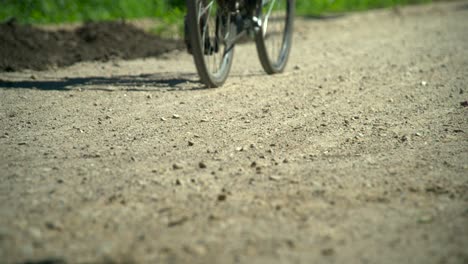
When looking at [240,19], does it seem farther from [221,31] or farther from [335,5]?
[335,5]

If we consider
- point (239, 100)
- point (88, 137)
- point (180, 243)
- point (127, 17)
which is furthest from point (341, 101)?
point (127, 17)

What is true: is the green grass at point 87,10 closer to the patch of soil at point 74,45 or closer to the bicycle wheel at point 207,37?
the patch of soil at point 74,45

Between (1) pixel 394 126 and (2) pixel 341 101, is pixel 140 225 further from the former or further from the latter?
(2) pixel 341 101

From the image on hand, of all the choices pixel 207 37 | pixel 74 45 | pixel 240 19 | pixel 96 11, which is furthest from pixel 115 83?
pixel 96 11

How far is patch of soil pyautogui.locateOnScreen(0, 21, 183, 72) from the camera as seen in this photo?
836 centimetres

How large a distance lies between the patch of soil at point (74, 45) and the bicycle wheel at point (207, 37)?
2.03 m

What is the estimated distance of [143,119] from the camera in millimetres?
5777

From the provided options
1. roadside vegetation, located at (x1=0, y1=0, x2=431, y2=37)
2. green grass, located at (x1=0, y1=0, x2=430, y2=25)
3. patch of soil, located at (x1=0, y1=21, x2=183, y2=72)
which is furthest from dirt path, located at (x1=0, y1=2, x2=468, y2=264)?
green grass, located at (x1=0, y1=0, x2=430, y2=25)

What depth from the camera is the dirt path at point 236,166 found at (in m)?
3.29

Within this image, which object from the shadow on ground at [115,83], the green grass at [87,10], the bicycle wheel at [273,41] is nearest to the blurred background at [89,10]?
the green grass at [87,10]

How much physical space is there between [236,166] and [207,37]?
2482mm

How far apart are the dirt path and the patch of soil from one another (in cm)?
47

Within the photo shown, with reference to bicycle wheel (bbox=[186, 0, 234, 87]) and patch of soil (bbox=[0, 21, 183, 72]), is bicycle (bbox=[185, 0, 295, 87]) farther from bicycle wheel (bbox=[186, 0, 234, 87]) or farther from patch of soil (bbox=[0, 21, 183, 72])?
patch of soil (bbox=[0, 21, 183, 72])

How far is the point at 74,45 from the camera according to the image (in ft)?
30.2
